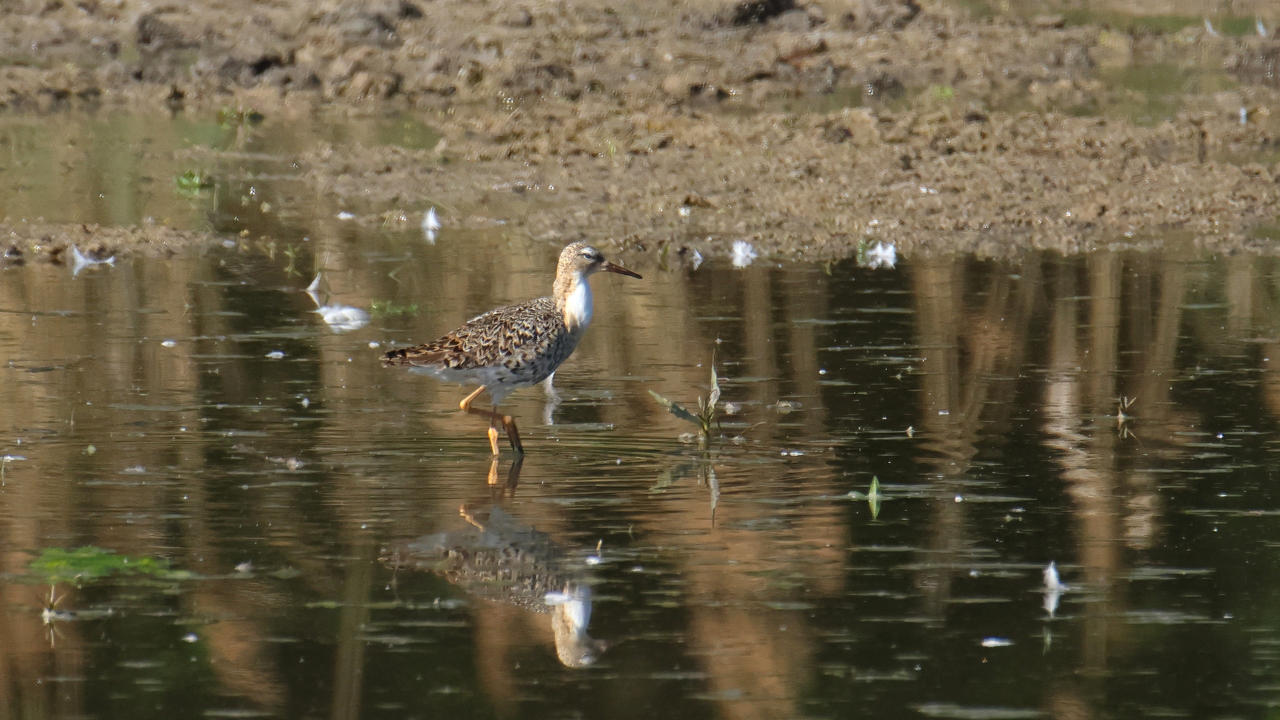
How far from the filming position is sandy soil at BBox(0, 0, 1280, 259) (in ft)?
54.6

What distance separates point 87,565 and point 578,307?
146 inches

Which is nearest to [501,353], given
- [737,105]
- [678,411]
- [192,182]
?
[678,411]

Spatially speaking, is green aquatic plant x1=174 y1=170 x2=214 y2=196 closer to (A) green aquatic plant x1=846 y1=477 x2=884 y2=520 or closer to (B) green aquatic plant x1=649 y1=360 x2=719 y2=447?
→ (B) green aquatic plant x1=649 y1=360 x2=719 y2=447

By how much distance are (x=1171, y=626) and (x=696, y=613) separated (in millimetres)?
1674

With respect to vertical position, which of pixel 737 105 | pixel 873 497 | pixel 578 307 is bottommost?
pixel 873 497

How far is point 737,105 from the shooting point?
919 inches

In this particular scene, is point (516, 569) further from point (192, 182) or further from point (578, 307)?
point (192, 182)

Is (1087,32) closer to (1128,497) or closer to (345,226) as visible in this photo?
(345,226)

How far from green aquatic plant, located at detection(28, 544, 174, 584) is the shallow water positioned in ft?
0.07

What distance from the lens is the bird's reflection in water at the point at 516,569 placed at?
669 cm

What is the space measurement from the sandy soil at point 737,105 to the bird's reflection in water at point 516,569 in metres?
7.73

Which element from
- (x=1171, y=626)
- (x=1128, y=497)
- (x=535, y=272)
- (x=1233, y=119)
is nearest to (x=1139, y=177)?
(x=1233, y=119)

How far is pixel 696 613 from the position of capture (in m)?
6.92

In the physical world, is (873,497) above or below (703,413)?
below
